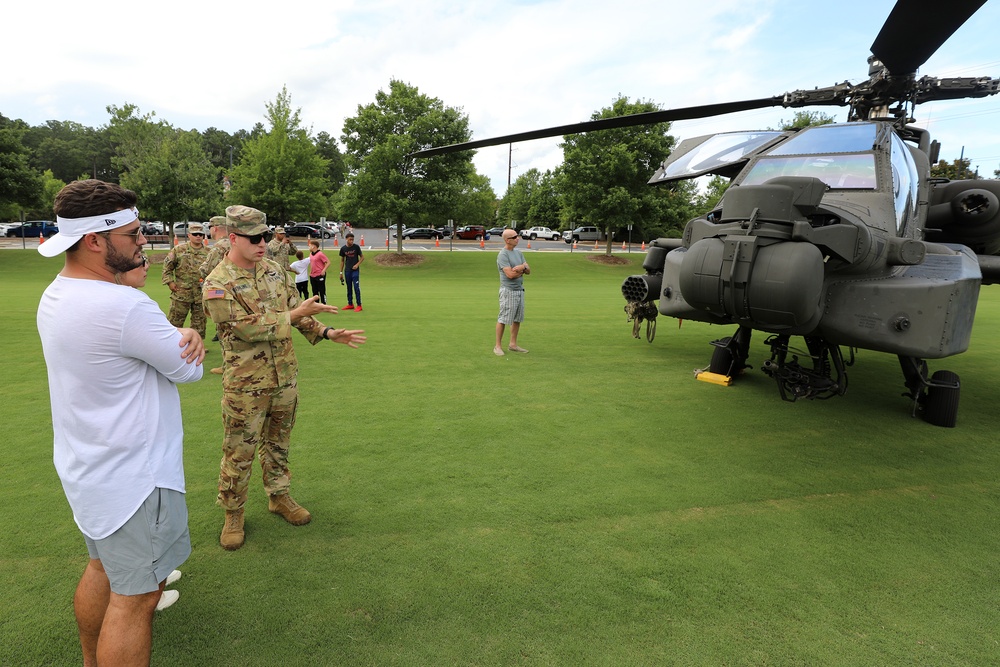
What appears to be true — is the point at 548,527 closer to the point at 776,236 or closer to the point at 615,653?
the point at 615,653

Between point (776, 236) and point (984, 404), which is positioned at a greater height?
point (776, 236)

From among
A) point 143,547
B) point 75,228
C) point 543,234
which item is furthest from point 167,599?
point 543,234

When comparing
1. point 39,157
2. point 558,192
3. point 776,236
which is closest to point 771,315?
point 776,236

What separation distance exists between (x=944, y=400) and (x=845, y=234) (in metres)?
2.79

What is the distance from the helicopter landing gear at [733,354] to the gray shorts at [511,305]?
8.57 ft

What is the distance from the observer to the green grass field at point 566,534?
2.48 meters

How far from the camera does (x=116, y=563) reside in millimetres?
1898

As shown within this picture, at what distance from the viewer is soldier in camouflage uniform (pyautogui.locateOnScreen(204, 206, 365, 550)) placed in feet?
9.79

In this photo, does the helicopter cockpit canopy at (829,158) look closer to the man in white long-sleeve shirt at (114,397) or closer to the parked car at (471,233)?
the man in white long-sleeve shirt at (114,397)

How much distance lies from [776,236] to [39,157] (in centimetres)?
9175

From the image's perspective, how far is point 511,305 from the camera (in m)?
7.74

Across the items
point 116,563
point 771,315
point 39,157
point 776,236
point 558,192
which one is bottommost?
point 116,563

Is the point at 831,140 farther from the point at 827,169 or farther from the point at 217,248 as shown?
the point at 217,248

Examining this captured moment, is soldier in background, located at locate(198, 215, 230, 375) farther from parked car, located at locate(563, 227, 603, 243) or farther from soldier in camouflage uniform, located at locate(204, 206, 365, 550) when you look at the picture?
parked car, located at locate(563, 227, 603, 243)
